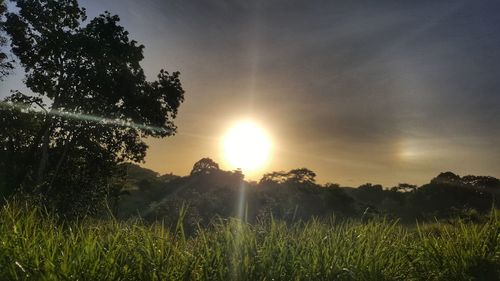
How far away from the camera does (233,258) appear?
552 centimetres

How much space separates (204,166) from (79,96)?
34.2 meters

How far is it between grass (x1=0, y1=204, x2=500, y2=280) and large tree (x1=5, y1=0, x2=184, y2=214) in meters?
20.2

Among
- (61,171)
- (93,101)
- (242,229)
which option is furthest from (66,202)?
(242,229)

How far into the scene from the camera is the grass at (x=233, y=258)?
16.2ft

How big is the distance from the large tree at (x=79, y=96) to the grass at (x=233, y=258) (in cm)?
2015

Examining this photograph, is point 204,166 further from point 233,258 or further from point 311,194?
point 233,258

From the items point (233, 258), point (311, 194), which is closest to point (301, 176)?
point (311, 194)

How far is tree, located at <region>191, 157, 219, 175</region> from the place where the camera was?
58.7m

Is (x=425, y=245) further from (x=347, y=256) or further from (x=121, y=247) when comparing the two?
(x=121, y=247)

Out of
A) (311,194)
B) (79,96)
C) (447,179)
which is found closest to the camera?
(79,96)

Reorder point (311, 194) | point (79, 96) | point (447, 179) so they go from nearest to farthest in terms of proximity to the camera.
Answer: point (79, 96) < point (311, 194) < point (447, 179)

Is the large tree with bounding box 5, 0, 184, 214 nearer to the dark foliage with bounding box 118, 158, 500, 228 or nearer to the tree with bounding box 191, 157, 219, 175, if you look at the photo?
the dark foliage with bounding box 118, 158, 500, 228

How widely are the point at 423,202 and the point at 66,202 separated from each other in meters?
43.1

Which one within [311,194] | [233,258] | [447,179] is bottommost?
[233,258]
